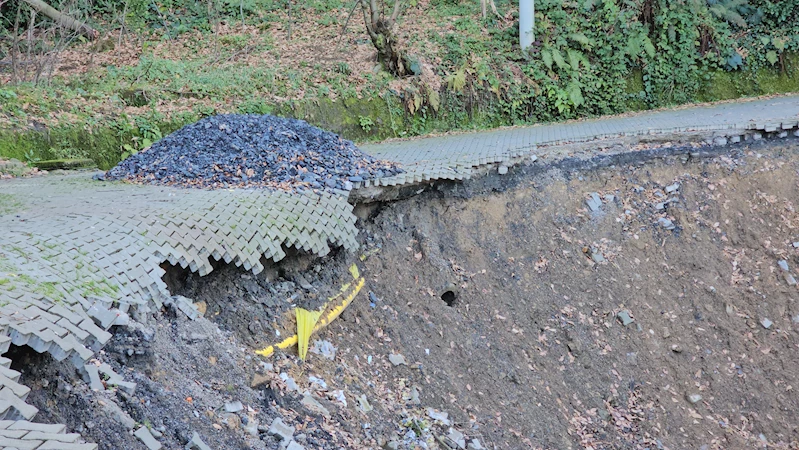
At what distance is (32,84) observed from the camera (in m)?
13.3

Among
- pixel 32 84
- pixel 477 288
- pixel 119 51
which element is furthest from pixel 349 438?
pixel 119 51

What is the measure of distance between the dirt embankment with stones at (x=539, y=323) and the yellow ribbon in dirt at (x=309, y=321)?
0.10 m

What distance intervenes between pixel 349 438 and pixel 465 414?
193 centimetres

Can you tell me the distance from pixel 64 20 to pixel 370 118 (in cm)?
752

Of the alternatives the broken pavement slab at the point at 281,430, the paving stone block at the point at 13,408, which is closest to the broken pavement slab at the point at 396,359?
the broken pavement slab at the point at 281,430

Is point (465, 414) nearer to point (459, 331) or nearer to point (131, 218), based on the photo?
point (459, 331)

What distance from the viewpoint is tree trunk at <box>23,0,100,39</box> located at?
51.6 feet

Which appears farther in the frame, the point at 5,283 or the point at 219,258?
the point at 219,258

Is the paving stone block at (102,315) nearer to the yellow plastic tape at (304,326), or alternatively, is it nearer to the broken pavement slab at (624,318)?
the yellow plastic tape at (304,326)

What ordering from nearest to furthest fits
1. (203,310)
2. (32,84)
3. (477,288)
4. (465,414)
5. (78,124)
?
(203,310) → (465,414) → (477,288) → (78,124) → (32,84)

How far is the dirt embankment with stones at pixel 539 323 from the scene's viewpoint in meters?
6.56

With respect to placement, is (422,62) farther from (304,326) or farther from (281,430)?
(281,430)

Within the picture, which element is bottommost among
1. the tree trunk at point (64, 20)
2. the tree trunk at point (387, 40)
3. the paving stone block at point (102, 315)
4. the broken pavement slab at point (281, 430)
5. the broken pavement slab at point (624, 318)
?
the broken pavement slab at point (624, 318)

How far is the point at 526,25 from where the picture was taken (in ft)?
52.7
